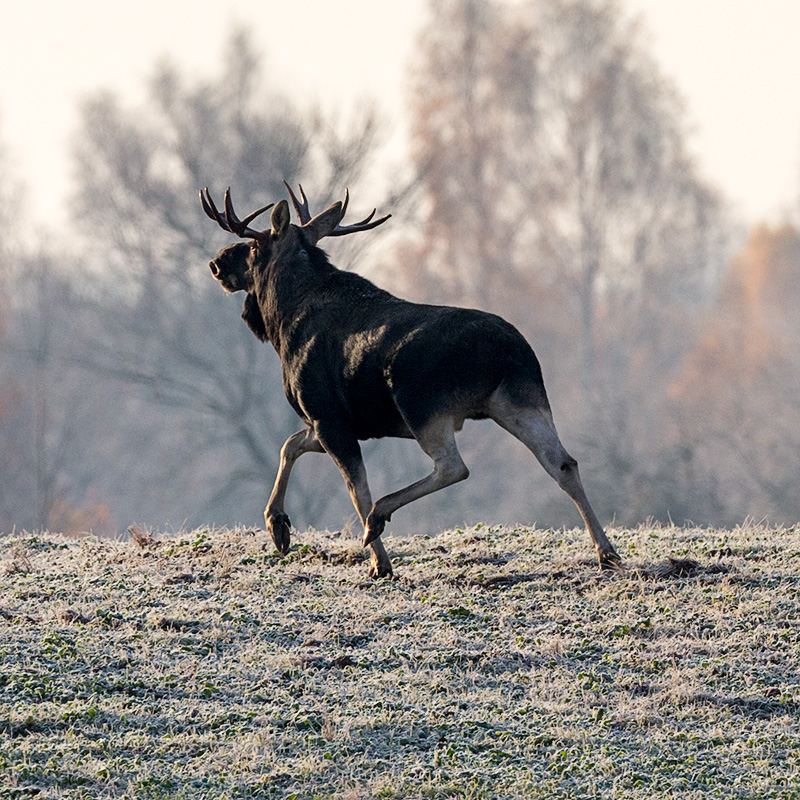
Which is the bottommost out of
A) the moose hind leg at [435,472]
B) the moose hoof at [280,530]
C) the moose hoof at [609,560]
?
the moose hoof at [609,560]

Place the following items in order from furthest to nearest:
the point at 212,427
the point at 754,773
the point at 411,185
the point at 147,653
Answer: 1. the point at 212,427
2. the point at 411,185
3. the point at 147,653
4. the point at 754,773

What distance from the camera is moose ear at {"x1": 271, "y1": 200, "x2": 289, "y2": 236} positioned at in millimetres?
10266

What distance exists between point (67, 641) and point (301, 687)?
5.05 feet

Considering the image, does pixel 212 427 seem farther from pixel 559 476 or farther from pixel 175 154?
pixel 559 476

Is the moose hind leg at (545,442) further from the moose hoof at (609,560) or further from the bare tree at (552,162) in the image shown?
the bare tree at (552,162)

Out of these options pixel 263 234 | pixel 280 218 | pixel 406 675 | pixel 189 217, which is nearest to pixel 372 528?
pixel 406 675

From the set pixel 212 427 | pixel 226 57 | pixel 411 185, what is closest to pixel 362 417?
pixel 411 185

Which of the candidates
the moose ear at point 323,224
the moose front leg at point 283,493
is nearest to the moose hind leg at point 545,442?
the moose front leg at point 283,493

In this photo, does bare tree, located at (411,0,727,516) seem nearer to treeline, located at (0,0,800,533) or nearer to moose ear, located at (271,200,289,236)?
treeline, located at (0,0,800,533)

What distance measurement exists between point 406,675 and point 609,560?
2.49 metres

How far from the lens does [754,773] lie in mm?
5902

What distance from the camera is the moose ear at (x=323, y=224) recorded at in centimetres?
1055

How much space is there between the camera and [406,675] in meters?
7.04

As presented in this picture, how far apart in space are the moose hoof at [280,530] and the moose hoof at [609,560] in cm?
246
